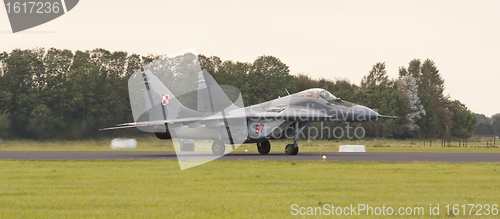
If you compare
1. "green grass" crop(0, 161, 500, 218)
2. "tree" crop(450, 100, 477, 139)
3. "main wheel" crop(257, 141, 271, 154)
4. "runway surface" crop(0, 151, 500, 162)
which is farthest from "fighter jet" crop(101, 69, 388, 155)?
"tree" crop(450, 100, 477, 139)

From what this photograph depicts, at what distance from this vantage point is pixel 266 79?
6681 centimetres

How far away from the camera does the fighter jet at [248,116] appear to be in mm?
23125

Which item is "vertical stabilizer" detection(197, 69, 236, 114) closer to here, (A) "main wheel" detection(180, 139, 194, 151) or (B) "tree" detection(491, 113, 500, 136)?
(A) "main wheel" detection(180, 139, 194, 151)

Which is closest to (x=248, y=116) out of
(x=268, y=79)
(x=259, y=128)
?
(x=259, y=128)

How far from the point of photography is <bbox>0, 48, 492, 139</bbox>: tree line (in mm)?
35719

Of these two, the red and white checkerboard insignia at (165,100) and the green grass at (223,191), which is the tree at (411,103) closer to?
the red and white checkerboard insignia at (165,100)

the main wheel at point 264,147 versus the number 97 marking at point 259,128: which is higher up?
the number 97 marking at point 259,128

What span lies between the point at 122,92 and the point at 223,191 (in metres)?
51.7

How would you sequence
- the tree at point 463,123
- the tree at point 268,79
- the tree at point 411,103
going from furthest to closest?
the tree at point 463,123
the tree at point 411,103
the tree at point 268,79

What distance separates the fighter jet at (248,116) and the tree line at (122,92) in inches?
239

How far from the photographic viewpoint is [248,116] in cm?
2417

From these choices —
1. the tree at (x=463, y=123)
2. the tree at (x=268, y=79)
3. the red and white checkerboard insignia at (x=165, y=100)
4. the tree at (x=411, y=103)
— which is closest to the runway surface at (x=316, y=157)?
the red and white checkerboard insignia at (x=165, y=100)

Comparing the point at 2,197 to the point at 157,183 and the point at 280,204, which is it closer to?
the point at 157,183

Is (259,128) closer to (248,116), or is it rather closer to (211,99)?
(248,116)
